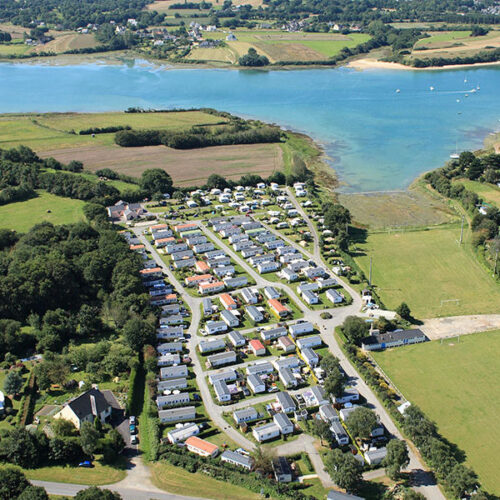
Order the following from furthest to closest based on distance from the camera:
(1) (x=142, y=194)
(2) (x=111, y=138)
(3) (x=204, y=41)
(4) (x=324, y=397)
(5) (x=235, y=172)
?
(3) (x=204, y=41)
(2) (x=111, y=138)
(5) (x=235, y=172)
(1) (x=142, y=194)
(4) (x=324, y=397)

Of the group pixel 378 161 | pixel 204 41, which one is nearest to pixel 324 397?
pixel 378 161

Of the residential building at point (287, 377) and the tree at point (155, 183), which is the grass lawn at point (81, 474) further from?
the tree at point (155, 183)

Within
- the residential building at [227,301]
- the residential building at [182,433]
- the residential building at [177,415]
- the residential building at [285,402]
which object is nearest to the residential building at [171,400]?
the residential building at [177,415]

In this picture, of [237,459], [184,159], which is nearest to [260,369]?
[237,459]

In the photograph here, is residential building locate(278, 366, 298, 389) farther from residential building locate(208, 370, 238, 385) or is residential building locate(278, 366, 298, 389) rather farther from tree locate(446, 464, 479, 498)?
tree locate(446, 464, 479, 498)

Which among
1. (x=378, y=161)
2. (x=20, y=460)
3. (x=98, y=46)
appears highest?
(x=98, y=46)

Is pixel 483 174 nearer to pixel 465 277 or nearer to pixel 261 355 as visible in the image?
pixel 465 277
